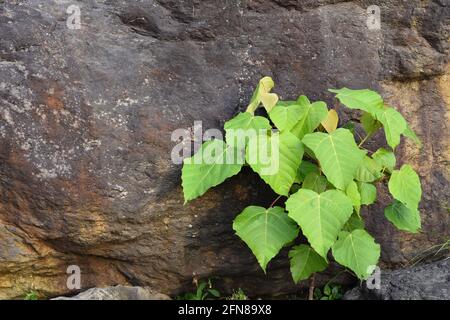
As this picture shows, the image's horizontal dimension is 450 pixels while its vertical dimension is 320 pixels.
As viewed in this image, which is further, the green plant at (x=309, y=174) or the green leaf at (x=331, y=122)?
the green leaf at (x=331, y=122)

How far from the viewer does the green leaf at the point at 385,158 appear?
3.28m

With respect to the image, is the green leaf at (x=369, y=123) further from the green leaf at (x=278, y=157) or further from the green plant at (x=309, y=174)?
the green leaf at (x=278, y=157)

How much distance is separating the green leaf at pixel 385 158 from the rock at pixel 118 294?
131 centimetres

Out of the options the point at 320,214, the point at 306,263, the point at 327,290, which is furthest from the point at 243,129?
the point at 327,290

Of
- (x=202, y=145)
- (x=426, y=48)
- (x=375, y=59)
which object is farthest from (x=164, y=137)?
(x=426, y=48)

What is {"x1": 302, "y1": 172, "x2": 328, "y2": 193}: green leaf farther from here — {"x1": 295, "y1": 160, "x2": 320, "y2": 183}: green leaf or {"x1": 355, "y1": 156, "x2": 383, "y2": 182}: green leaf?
{"x1": 355, "y1": 156, "x2": 383, "y2": 182}: green leaf

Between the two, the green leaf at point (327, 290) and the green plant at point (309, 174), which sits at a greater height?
the green plant at point (309, 174)

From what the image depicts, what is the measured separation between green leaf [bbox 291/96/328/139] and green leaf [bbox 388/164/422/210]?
1.52 ft

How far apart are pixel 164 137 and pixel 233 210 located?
53 cm

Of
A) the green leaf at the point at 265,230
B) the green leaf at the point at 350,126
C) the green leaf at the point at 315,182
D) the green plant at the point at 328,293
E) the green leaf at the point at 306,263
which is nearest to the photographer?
the green leaf at the point at 265,230

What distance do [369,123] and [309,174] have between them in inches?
16.2

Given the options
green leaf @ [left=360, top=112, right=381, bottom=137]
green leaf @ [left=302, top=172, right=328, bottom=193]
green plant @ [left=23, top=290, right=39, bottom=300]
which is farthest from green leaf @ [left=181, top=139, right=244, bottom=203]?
green plant @ [left=23, top=290, right=39, bottom=300]

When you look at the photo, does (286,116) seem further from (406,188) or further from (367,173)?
(406,188)

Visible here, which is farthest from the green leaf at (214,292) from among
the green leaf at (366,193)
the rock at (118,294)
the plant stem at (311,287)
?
the green leaf at (366,193)
